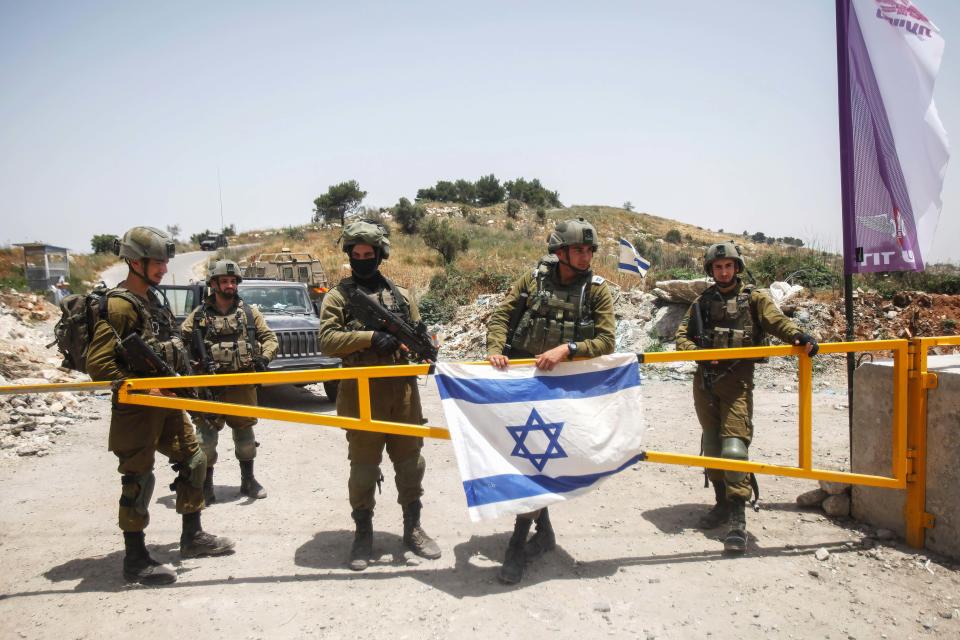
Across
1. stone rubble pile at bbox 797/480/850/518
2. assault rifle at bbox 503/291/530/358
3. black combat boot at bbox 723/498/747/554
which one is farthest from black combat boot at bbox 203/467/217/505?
stone rubble pile at bbox 797/480/850/518

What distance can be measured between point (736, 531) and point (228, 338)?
4.44 m

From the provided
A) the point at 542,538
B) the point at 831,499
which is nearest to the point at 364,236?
the point at 542,538

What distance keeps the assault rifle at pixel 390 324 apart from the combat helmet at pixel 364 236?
289mm

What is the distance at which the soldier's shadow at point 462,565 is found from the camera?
136 inches

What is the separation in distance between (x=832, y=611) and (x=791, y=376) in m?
7.37

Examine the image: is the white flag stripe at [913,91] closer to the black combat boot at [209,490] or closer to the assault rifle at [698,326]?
the assault rifle at [698,326]

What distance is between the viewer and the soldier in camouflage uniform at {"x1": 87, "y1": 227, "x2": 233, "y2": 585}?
11.2 ft

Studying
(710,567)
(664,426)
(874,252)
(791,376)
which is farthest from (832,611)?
(791,376)

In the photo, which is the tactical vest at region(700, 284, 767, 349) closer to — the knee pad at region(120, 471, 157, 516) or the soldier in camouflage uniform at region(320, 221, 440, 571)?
the soldier in camouflage uniform at region(320, 221, 440, 571)

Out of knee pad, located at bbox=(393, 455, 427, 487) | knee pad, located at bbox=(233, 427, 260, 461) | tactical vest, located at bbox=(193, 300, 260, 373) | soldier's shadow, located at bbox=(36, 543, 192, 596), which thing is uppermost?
tactical vest, located at bbox=(193, 300, 260, 373)

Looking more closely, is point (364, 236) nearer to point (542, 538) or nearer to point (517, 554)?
point (517, 554)

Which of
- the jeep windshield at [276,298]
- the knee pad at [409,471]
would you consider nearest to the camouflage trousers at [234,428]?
the knee pad at [409,471]

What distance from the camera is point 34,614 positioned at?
323 centimetres

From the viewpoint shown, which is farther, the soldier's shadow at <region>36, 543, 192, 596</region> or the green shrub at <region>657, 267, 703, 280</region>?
the green shrub at <region>657, 267, 703, 280</region>
